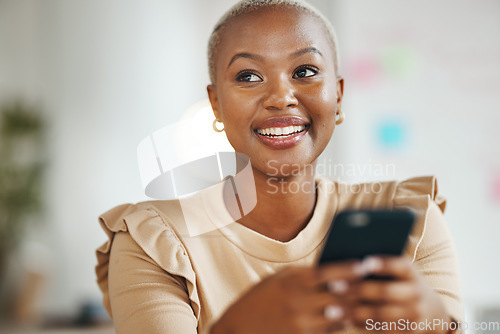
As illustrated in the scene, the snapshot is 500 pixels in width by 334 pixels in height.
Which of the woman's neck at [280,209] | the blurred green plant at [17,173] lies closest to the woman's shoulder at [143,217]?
the woman's neck at [280,209]

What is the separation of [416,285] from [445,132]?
2380 millimetres

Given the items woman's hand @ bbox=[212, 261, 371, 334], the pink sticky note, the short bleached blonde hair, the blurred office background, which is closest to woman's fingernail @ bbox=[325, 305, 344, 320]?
woman's hand @ bbox=[212, 261, 371, 334]

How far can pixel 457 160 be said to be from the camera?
2846 millimetres

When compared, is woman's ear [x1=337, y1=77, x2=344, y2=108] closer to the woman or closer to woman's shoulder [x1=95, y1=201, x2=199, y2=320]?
the woman

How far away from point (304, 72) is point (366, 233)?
46 cm

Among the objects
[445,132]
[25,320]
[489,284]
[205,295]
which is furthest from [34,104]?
[205,295]

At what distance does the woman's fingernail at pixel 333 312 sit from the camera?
24.1 inches

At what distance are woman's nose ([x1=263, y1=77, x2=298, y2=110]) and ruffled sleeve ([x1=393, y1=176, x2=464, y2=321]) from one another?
12.1 inches

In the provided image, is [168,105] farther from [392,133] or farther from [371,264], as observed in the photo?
[371,264]

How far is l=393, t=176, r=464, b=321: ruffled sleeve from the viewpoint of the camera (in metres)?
0.99

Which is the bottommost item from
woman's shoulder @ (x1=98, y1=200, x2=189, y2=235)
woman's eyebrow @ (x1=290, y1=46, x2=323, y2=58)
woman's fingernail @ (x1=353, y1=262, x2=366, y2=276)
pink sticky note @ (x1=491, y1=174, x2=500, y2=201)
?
pink sticky note @ (x1=491, y1=174, x2=500, y2=201)

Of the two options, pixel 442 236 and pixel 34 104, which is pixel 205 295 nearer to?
pixel 442 236

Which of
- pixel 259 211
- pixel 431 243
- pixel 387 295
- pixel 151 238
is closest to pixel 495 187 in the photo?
pixel 431 243

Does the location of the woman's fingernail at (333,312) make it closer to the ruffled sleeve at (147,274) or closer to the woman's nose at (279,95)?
the ruffled sleeve at (147,274)
